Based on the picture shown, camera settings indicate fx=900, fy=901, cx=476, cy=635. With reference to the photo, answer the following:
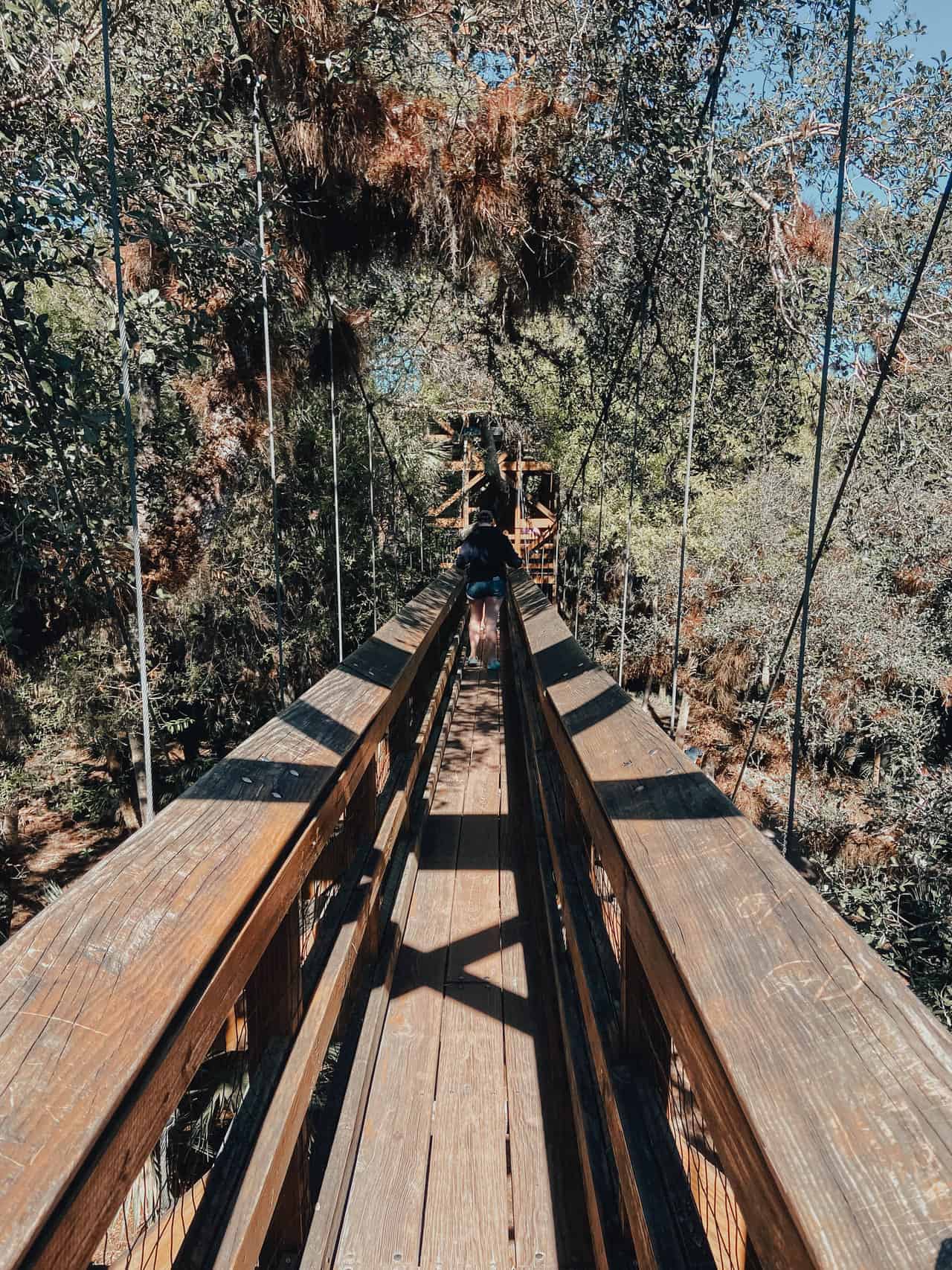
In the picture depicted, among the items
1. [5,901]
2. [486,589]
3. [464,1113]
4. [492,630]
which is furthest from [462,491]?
[464,1113]

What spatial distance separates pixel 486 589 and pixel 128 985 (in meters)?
4.53

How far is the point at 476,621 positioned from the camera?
556 centimetres

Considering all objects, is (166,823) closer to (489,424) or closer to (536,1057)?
(536,1057)

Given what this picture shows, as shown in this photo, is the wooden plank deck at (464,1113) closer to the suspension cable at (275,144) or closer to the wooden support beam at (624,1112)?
the wooden support beam at (624,1112)

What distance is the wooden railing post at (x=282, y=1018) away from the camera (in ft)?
3.59

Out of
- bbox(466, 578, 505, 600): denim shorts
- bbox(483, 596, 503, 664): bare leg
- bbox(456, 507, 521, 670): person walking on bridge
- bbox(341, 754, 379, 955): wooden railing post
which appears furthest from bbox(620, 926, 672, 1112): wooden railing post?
bbox(483, 596, 503, 664): bare leg

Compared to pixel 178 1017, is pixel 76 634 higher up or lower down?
lower down

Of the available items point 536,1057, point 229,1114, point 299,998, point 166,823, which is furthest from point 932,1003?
point 166,823

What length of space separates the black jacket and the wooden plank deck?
2.69m

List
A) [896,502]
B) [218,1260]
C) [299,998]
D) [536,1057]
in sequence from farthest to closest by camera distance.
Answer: [896,502], [536,1057], [299,998], [218,1260]

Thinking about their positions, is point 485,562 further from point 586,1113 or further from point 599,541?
point 586,1113

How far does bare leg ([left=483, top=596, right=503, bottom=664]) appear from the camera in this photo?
536cm

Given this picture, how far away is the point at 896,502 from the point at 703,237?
497 centimetres

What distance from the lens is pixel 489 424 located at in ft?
36.5
